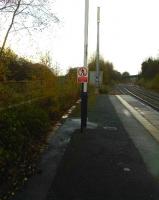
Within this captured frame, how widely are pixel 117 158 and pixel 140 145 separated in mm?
2475

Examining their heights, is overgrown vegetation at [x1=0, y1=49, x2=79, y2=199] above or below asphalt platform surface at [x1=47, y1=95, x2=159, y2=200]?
above

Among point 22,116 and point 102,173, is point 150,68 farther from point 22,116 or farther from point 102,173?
point 102,173

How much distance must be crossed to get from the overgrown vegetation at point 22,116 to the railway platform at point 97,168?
0.37m

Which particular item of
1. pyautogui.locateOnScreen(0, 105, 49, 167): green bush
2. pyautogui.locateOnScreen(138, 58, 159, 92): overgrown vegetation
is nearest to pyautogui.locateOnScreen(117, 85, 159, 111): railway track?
pyautogui.locateOnScreen(0, 105, 49, 167): green bush

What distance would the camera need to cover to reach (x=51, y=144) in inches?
528

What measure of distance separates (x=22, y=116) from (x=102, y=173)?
167 inches

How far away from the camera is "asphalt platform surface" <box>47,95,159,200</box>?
7.88 m

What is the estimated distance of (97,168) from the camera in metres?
9.94

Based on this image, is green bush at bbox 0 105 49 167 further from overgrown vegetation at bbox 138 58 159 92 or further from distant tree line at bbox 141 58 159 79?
distant tree line at bbox 141 58 159 79

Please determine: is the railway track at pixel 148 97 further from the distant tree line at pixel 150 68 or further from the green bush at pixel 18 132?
the distant tree line at pixel 150 68

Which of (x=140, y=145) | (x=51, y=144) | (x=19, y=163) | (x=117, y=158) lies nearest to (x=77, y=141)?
(x=51, y=144)

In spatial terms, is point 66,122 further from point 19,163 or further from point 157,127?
point 19,163

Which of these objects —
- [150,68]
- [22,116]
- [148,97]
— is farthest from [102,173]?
[150,68]

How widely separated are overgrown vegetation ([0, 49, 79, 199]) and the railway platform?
37 cm
